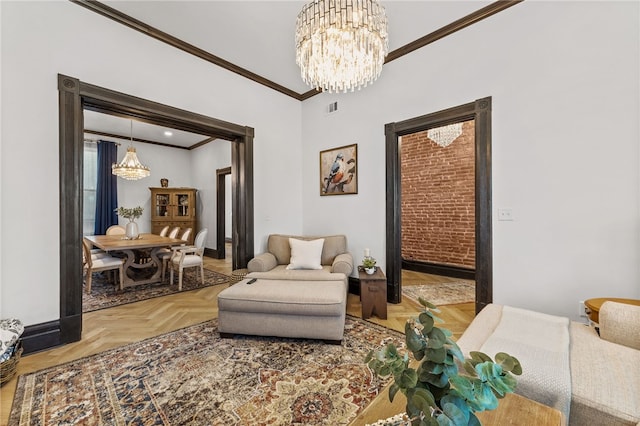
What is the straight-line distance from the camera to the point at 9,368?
171 cm

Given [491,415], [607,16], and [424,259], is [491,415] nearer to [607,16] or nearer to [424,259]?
[607,16]

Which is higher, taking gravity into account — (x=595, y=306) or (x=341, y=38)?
(x=341, y=38)

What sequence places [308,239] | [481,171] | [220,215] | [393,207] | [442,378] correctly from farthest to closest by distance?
[220,215] → [308,239] → [393,207] → [481,171] → [442,378]

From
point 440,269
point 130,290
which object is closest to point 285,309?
point 130,290

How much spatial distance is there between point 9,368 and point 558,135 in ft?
14.4

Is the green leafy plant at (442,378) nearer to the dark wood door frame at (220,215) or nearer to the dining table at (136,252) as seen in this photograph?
the dining table at (136,252)

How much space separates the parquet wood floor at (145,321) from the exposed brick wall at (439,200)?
1547 mm

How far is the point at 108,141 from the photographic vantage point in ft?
19.1

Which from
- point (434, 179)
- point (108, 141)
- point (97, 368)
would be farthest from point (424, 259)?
point (108, 141)

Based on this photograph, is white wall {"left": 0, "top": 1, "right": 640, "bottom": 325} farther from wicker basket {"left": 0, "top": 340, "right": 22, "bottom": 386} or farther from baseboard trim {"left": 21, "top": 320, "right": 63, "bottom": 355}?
wicker basket {"left": 0, "top": 340, "right": 22, "bottom": 386}

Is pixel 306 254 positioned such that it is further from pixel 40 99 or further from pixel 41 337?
pixel 40 99

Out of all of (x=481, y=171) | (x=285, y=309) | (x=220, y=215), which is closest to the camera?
(x=285, y=309)

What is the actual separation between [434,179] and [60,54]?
5.02 metres

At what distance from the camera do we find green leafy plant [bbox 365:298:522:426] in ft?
1.89
